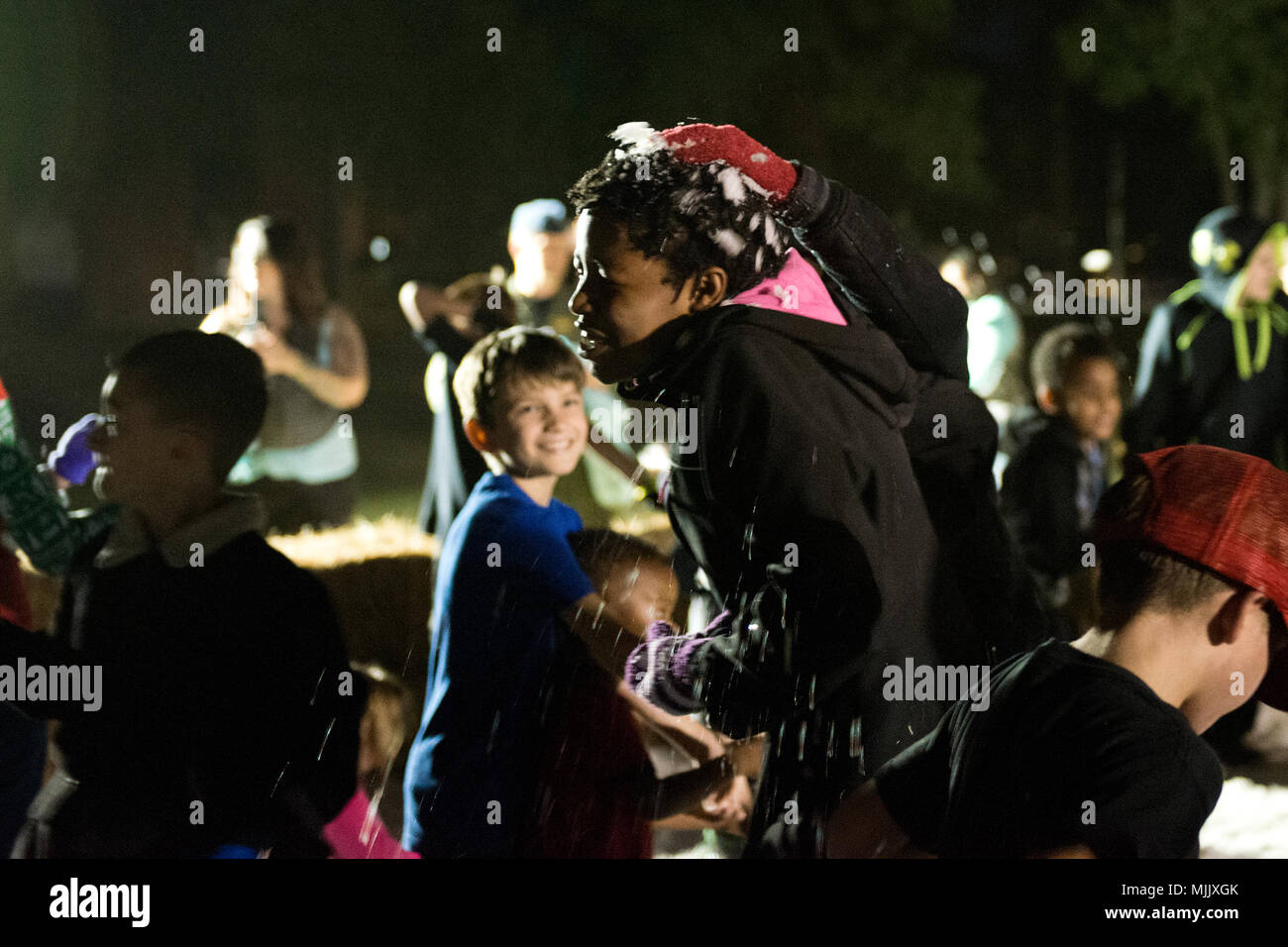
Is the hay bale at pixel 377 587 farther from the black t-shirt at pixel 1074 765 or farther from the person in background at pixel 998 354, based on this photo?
the black t-shirt at pixel 1074 765

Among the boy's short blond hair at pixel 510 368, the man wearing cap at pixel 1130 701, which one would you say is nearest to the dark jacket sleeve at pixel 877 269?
the man wearing cap at pixel 1130 701

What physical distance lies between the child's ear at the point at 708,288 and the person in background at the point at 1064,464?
6.89ft

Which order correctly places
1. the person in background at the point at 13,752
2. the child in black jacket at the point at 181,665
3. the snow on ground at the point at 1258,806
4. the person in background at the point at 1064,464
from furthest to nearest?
the person in background at the point at 1064,464 < the snow on ground at the point at 1258,806 < the person in background at the point at 13,752 < the child in black jacket at the point at 181,665

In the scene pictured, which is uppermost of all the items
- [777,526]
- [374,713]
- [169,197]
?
[169,197]

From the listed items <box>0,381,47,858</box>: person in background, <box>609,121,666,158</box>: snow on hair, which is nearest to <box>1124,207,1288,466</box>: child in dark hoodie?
<box>609,121,666,158</box>: snow on hair

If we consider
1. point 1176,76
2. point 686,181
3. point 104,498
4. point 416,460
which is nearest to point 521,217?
point 104,498

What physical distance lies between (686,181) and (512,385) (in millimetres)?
711

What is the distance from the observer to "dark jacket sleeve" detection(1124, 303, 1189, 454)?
13.5 feet

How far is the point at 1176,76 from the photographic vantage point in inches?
241

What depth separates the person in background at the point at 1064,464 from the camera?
3795mm

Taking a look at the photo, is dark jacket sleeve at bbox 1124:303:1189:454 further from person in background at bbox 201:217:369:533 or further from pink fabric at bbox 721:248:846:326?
pink fabric at bbox 721:248:846:326

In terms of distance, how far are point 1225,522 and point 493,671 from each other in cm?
124

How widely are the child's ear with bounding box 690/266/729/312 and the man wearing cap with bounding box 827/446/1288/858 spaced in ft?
2.00

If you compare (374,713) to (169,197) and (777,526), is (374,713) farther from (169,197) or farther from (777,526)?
(169,197)
